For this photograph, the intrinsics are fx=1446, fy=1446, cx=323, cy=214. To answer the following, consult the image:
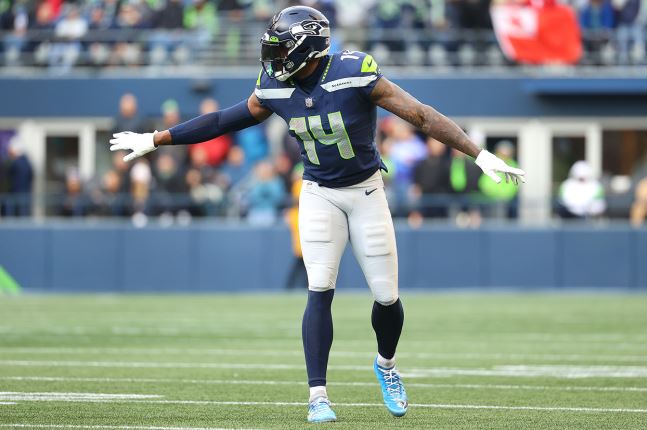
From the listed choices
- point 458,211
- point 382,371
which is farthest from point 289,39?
point 458,211

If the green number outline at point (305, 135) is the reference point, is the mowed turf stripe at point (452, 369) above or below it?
below

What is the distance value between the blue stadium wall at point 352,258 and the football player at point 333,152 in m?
12.7

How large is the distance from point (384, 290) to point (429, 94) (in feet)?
52.8

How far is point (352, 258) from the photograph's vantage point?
19875 millimetres

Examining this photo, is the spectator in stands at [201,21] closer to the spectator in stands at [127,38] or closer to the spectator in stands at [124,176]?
the spectator in stands at [127,38]

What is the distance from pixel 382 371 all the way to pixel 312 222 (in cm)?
86

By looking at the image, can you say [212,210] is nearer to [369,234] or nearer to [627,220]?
[627,220]

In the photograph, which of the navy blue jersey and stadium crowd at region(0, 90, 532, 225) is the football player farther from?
stadium crowd at region(0, 90, 532, 225)

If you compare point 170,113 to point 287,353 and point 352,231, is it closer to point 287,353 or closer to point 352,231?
point 287,353

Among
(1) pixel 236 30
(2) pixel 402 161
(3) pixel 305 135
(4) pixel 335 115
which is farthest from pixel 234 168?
(4) pixel 335 115

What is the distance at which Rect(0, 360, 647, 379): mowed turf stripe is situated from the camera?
9078 mm

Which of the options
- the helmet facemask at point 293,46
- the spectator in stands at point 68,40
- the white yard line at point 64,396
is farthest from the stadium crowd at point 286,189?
the helmet facemask at point 293,46

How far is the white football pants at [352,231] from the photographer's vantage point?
699cm

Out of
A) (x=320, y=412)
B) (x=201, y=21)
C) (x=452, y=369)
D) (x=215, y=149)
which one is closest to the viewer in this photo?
(x=320, y=412)
